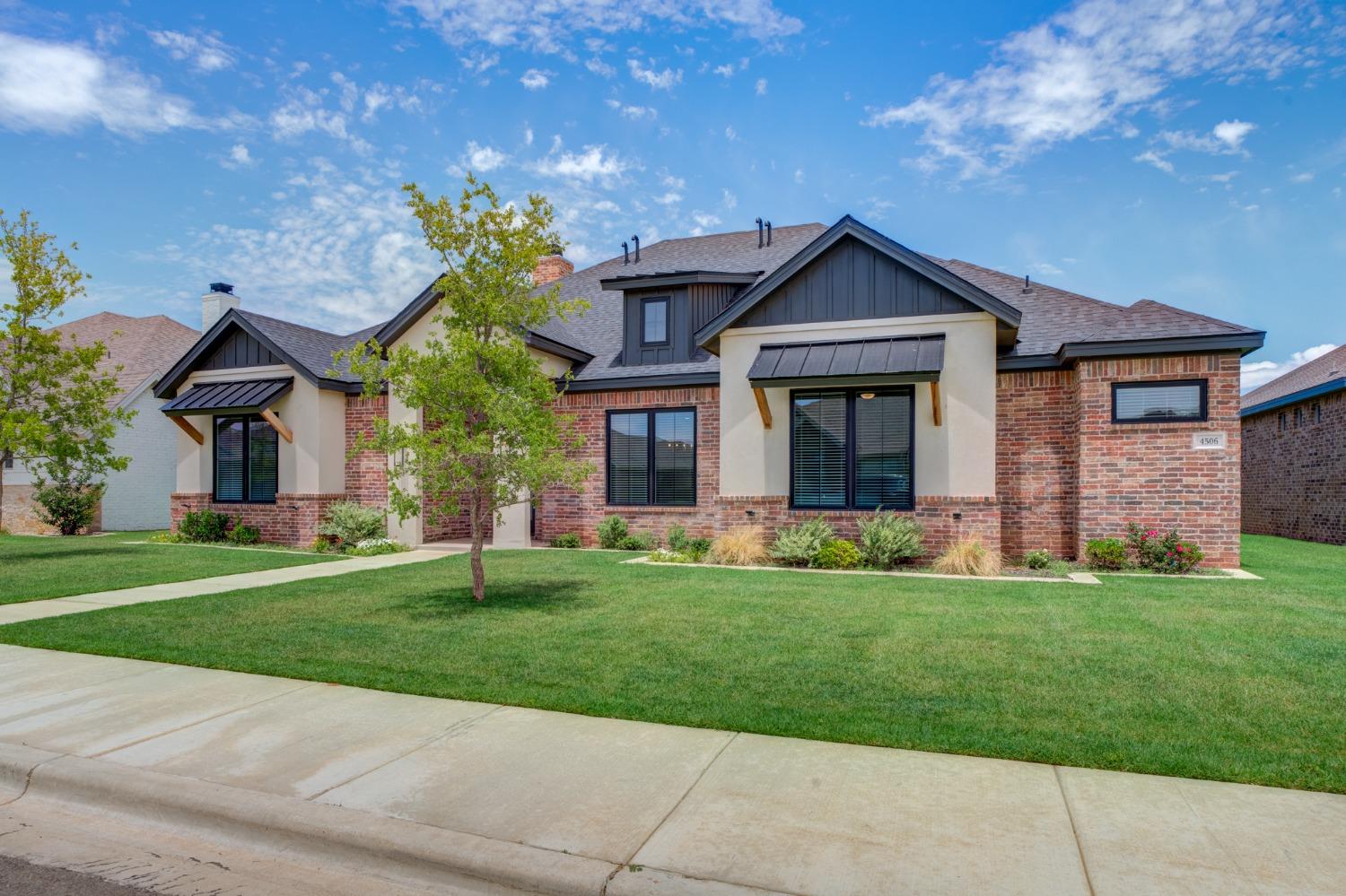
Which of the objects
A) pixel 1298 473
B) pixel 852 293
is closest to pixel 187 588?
pixel 852 293

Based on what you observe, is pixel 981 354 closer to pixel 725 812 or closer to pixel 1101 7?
pixel 1101 7

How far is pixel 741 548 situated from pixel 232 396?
40.7 ft

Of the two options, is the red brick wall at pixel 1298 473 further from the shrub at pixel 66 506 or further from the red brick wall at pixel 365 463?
the shrub at pixel 66 506

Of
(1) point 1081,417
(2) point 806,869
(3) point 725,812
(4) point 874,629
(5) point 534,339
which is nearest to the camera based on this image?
(2) point 806,869

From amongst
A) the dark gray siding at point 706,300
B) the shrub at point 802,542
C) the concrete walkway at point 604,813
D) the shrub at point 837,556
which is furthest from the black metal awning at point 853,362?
the concrete walkway at point 604,813

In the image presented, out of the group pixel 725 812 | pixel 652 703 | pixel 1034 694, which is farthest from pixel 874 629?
pixel 725 812

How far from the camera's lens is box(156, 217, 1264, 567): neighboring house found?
12.8 m

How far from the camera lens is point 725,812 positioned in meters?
3.94

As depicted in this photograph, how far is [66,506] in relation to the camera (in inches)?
875

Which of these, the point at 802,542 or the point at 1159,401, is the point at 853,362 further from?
the point at 1159,401

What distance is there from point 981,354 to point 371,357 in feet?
31.5

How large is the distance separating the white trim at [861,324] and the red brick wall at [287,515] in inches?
394

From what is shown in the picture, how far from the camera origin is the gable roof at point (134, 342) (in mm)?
25141

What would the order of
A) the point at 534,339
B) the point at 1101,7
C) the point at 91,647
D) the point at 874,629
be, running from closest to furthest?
1. the point at 91,647
2. the point at 874,629
3. the point at 1101,7
4. the point at 534,339
